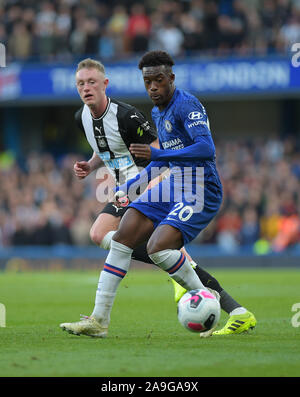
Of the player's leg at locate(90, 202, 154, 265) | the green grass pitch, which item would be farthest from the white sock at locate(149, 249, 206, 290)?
the player's leg at locate(90, 202, 154, 265)

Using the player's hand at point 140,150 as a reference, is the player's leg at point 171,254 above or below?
below

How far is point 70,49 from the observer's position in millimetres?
23531

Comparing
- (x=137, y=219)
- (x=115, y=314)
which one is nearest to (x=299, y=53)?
(x=115, y=314)

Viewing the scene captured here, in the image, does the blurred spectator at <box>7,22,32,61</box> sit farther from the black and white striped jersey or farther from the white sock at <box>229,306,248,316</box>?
the white sock at <box>229,306,248,316</box>

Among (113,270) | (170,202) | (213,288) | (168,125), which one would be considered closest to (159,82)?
(168,125)

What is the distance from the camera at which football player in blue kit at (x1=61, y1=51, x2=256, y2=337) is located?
6.64 metres

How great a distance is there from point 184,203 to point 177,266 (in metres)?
0.54

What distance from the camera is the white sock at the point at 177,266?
6594mm

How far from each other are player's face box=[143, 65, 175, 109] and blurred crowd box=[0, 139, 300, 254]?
12.2 meters

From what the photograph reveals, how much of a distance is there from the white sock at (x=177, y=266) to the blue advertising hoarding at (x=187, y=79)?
1590cm

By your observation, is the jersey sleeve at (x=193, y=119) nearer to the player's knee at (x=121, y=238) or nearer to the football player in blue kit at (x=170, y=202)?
the football player in blue kit at (x=170, y=202)

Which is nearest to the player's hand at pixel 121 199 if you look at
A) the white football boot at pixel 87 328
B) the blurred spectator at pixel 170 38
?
the white football boot at pixel 87 328
